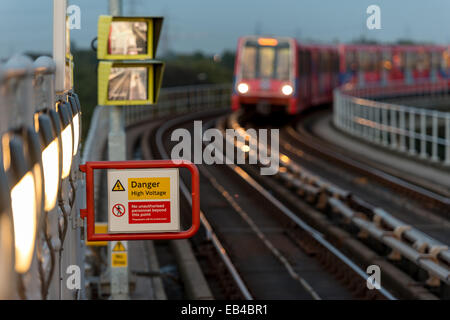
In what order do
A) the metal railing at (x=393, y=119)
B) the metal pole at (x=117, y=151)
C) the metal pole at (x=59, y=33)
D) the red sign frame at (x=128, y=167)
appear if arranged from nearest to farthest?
1. the red sign frame at (x=128, y=167)
2. the metal pole at (x=59, y=33)
3. the metal pole at (x=117, y=151)
4. the metal railing at (x=393, y=119)

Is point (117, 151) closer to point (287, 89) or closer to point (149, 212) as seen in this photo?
point (149, 212)

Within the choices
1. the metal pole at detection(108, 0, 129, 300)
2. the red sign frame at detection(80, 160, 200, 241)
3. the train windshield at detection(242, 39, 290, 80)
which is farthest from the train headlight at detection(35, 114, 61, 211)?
the train windshield at detection(242, 39, 290, 80)

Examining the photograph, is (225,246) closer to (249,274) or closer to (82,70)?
(249,274)

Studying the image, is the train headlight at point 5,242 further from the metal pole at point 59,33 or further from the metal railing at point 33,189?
the metal pole at point 59,33

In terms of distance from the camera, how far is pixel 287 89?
27.6 meters

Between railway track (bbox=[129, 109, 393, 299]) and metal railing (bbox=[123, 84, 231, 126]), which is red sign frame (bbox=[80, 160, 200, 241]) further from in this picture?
metal railing (bbox=[123, 84, 231, 126])

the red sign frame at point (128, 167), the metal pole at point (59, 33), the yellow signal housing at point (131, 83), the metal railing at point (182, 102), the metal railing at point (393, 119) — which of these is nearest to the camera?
the red sign frame at point (128, 167)

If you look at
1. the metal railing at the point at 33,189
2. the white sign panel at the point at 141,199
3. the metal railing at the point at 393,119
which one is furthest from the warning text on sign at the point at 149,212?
the metal railing at the point at 393,119

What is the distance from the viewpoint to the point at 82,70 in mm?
61250

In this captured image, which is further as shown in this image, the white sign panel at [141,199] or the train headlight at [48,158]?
the white sign panel at [141,199]

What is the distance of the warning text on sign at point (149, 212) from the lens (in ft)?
14.0

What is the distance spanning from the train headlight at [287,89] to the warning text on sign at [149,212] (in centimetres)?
2354
